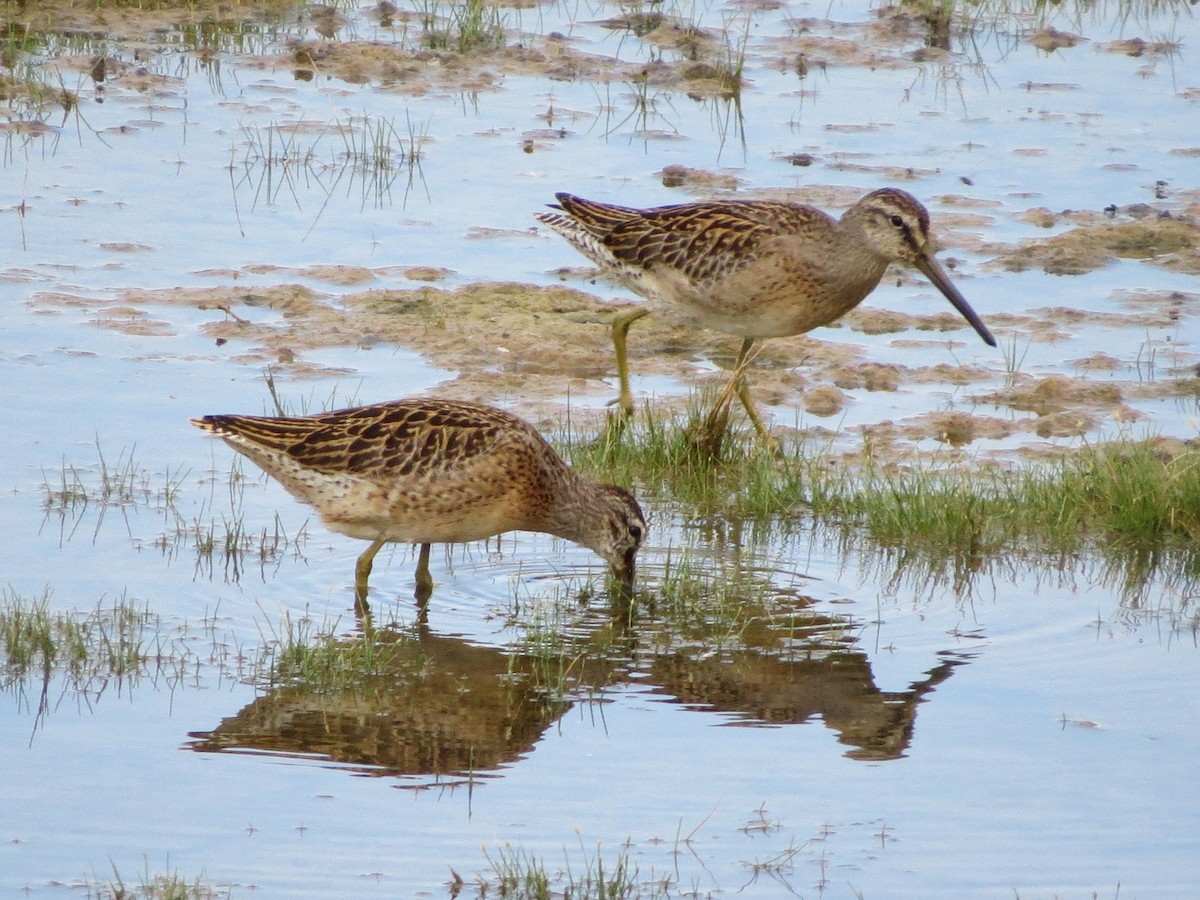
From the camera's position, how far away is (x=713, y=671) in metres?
7.09

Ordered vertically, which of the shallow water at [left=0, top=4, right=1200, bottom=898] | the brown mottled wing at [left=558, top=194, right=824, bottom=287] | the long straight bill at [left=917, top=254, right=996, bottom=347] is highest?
the brown mottled wing at [left=558, top=194, right=824, bottom=287]

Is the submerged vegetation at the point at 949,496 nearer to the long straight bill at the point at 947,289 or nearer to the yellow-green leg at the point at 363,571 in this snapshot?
the long straight bill at the point at 947,289

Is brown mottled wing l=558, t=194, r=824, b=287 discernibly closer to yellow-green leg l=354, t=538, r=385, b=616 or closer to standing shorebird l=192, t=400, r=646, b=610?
standing shorebird l=192, t=400, r=646, b=610

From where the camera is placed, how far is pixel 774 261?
9633mm

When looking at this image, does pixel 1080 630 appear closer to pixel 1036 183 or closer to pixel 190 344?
pixel 190 344

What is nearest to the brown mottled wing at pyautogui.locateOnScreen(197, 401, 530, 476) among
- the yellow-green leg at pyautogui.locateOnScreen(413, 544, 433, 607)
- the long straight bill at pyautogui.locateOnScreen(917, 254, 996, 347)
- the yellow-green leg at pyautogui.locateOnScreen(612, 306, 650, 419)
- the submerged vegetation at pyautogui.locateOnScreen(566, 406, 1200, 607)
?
the yellow-green leg at pyautogui.locateOnScreen(413, 544, 433, 607)

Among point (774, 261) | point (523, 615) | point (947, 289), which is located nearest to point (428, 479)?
point (523, 615)

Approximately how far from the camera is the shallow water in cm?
570

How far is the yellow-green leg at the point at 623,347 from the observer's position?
995 cm

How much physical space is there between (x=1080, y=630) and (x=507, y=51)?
9566mm

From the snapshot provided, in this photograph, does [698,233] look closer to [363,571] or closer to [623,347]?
[623,347]

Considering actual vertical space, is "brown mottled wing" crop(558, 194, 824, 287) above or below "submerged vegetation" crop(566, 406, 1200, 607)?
above

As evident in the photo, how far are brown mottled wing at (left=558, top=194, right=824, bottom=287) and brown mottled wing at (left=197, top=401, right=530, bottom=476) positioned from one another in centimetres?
236

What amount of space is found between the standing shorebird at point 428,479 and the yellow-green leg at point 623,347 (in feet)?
6.45
